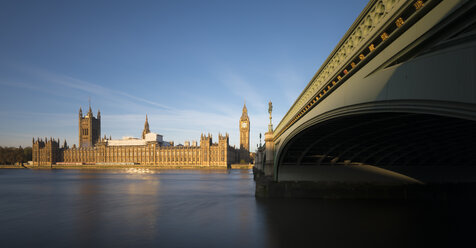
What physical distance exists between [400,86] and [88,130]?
204 meters

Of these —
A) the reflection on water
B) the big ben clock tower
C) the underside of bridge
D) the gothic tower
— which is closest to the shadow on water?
the reflection on water

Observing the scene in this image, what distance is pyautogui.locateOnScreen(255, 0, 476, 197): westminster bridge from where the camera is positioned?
18.9 feet

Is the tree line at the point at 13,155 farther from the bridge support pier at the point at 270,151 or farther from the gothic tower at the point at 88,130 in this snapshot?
the bridge support pier at the point at 270,151

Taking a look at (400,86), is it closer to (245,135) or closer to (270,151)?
(270,151)

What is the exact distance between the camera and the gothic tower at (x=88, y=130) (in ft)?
623

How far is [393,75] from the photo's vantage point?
7.88 metres

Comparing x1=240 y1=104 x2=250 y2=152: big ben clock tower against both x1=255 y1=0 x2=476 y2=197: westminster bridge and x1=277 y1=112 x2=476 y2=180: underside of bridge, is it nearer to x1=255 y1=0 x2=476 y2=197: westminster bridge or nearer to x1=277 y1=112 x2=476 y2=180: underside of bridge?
x1=277 y1=112 x2=476 y2=180: underside of bridge

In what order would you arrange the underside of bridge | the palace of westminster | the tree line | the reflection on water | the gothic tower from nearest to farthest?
the underside of bridge < the reflection on water < the palace of westminster < the tree line < the gothic tower

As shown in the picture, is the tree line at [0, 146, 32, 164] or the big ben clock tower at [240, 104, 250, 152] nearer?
the tree line at [0, 146, 32, 164]

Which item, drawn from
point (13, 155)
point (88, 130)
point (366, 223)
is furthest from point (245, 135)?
point (366, 223)

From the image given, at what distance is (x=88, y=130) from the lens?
191m

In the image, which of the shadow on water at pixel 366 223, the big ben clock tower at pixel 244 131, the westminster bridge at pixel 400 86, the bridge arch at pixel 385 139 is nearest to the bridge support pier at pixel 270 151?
the bridge arch at pixel 385 139

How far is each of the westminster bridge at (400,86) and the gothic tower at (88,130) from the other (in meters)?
185

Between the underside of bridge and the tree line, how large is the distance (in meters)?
186
